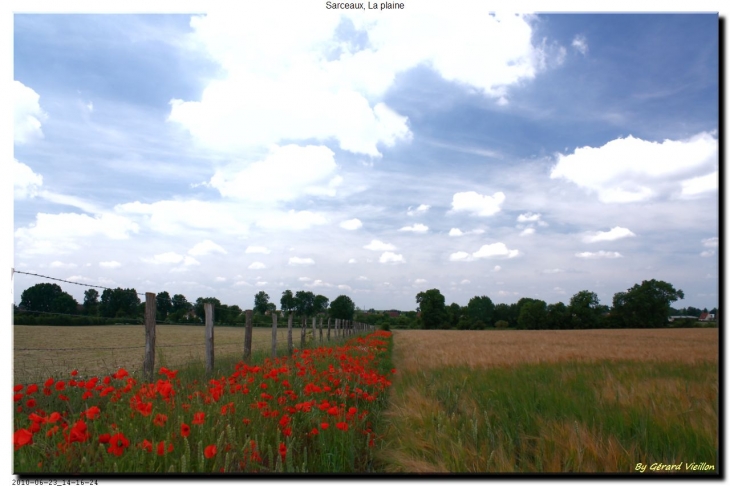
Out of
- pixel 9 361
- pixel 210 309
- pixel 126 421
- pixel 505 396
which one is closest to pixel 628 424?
pixel 505 396

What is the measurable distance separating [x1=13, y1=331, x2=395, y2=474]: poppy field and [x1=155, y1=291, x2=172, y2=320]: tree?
2060mm

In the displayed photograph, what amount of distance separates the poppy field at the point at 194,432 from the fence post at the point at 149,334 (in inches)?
29.6

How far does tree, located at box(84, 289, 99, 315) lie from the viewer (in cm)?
567

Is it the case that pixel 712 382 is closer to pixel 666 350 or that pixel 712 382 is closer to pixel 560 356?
pixel 666 350

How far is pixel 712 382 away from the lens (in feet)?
8.29

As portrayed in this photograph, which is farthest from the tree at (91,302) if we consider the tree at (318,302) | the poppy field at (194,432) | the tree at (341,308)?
the tree at (341,308)

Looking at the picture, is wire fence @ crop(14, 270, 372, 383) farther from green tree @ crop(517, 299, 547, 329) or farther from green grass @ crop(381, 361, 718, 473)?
green tree @ crop(517, 299, 547, 329)

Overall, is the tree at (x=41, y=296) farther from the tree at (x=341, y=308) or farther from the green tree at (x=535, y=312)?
the tree at (x=341, y=308)

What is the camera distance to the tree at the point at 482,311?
39688 mm

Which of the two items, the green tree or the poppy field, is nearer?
the poppy field

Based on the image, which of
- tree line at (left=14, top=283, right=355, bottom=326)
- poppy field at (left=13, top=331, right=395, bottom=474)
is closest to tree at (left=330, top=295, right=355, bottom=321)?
tree line at (left=14, top=283, right=355, bottom=326)

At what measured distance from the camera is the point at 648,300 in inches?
112

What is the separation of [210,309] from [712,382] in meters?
6.68

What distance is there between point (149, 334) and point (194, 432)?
313cm
